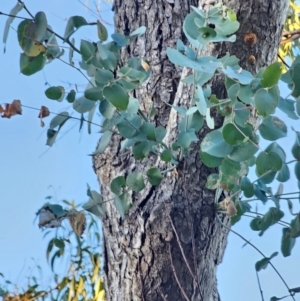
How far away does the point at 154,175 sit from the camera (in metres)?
0.79

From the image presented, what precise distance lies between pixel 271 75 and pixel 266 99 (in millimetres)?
25

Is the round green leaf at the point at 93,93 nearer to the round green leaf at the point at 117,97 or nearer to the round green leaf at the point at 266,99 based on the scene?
the round green leaf at the point at 117,97

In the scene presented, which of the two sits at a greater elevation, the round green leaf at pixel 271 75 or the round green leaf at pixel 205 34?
the round green leaf at pixel 205 34

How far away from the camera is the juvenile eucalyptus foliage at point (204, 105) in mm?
616

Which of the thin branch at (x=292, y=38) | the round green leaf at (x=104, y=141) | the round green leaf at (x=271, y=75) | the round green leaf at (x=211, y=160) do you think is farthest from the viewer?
the thin branch at (x=292, y=38)

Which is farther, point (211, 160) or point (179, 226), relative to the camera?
point (179, 226)

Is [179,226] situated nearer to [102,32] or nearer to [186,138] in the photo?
[186,138]

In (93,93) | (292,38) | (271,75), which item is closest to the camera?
(271,75)

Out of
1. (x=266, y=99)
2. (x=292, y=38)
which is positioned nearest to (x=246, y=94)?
(x=266, y=99)

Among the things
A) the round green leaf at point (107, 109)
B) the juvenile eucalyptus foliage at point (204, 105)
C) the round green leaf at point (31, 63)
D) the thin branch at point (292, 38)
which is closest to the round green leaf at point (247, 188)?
the juvenile eucalyptus foliage at point (204, 105)

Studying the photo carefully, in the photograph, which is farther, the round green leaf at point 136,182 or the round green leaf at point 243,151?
the round green leaf at point 136,182

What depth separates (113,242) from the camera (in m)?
0.90

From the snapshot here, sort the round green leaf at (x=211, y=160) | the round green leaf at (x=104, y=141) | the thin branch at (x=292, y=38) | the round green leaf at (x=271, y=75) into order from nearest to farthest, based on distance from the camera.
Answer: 1. the round green leaf at (x=271, y=75)
2. the round green leaf at (x=211, y=160)
3. the round green leaf at (x=104, y=141)
4. the thin branch at (x=292, y=38)

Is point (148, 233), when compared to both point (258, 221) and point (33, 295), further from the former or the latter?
point (33, 295)
